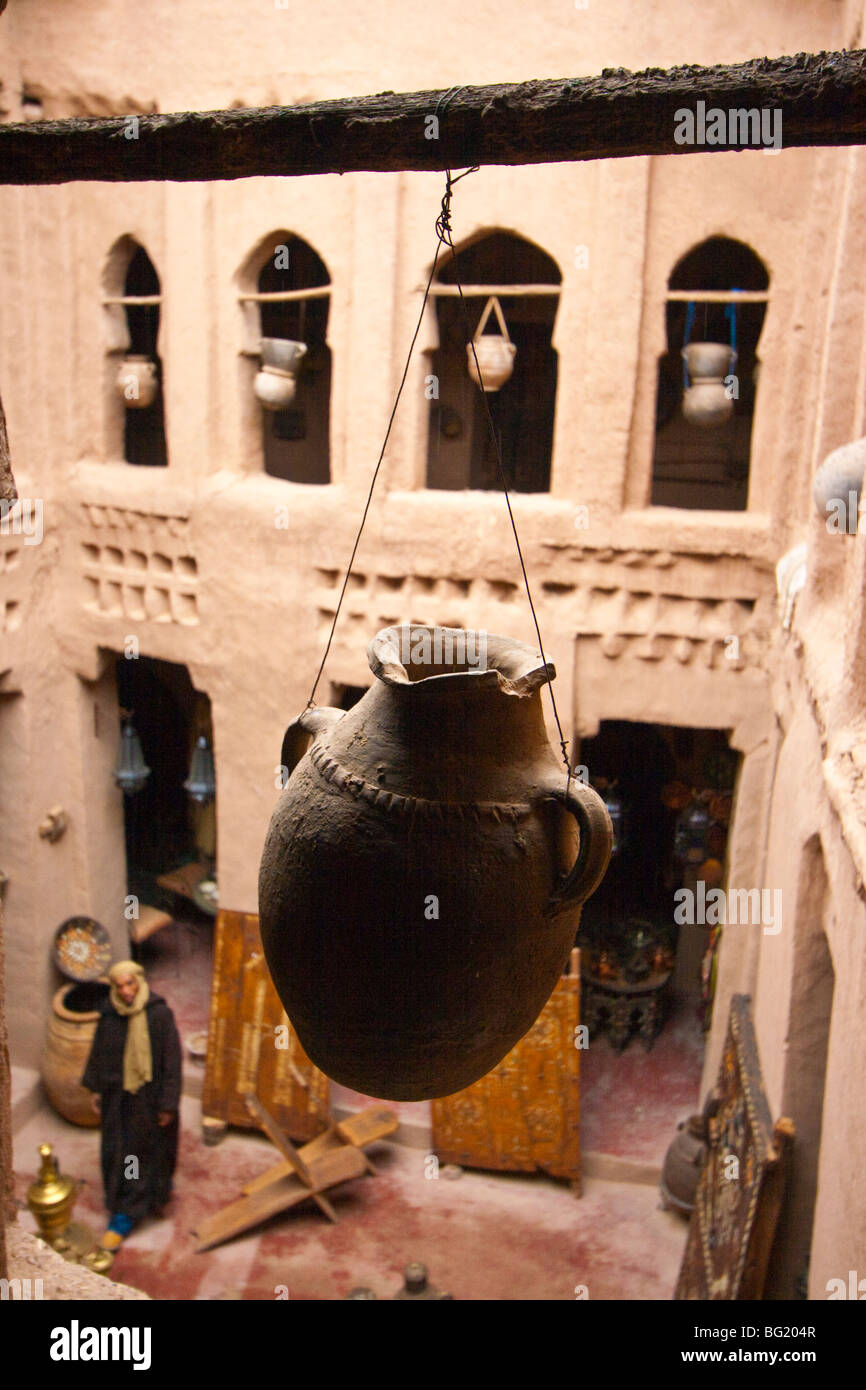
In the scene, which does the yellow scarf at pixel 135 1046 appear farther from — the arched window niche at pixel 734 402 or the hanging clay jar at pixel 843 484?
the arched window niche at pixel 734 402

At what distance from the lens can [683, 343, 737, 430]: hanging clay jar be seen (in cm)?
685

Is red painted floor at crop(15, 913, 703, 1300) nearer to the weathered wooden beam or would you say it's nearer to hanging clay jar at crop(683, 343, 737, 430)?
hanging clay jar at crop(683, 343, 737, 430)

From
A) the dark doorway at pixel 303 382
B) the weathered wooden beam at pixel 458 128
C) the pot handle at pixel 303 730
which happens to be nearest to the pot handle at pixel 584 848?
the pot handle at pixel 303 730

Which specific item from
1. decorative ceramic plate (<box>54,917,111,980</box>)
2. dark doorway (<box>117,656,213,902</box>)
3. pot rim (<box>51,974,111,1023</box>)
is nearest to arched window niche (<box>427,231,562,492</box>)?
dark doorway (<box>117,656,213,902</box>)

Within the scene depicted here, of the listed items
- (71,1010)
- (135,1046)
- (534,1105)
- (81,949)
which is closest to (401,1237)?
(534,1105)

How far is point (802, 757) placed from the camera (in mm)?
5316

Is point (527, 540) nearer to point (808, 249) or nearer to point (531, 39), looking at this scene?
point (808, 249)

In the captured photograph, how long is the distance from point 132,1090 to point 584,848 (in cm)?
531

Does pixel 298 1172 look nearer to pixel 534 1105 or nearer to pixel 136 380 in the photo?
pixel 534 1105

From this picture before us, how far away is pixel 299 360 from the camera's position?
758 centimetres

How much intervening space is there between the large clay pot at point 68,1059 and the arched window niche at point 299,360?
3.90 metres

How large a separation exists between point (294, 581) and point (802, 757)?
344cm

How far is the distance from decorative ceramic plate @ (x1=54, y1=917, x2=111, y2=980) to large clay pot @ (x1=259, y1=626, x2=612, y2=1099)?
20.3 ft

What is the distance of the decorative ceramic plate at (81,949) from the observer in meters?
8.38
